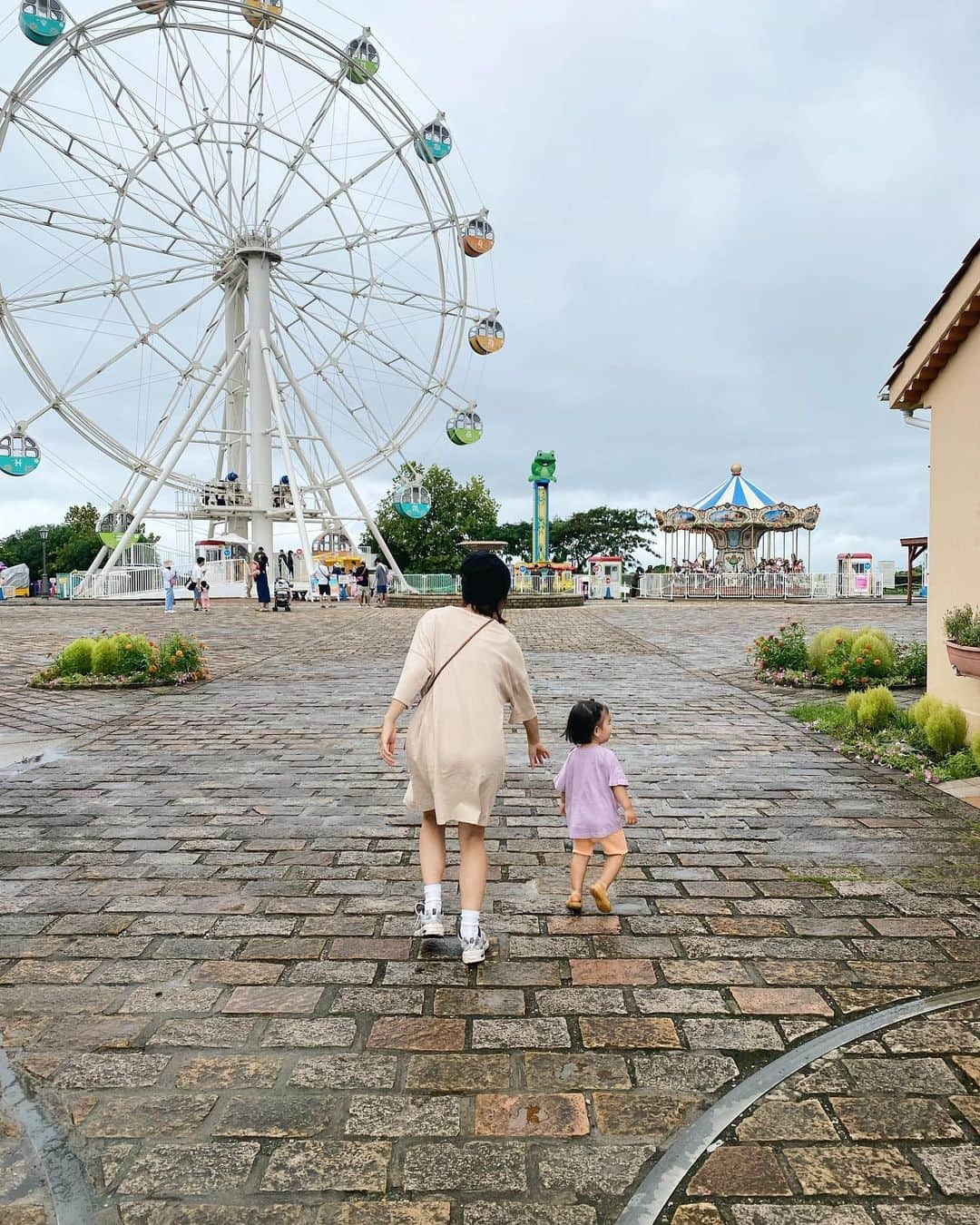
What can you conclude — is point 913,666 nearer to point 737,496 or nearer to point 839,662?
point 839,662

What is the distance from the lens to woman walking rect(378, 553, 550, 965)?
11.9ft

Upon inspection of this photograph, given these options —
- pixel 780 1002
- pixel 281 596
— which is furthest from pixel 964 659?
pixel 281 596

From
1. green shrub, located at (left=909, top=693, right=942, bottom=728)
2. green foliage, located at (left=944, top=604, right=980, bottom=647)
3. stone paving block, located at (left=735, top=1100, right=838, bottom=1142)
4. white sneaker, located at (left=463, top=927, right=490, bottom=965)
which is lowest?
stone paving block, located at (left=735, top=1100, right=838, bottom=1142)

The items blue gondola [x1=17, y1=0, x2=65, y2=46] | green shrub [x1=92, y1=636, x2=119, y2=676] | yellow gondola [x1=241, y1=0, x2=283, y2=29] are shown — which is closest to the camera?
green shrub [x1=92, y1=636, x2=119, y2=676]

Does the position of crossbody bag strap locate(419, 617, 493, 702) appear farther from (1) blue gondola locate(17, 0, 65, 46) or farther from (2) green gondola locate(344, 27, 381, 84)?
(2) green gondola locate(344, 27, 381, 84)

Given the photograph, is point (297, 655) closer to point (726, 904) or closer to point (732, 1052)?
point (726, 904)

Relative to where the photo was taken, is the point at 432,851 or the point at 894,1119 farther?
the point at 432,851

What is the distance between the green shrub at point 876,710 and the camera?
8.09 metres

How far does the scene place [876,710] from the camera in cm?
809

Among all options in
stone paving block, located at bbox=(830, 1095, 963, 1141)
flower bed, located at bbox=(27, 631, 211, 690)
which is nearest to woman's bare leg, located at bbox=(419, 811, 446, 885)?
stone paving block, located at bbox=(830, 1095, 963, 1141)

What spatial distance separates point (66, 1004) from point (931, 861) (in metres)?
3.90

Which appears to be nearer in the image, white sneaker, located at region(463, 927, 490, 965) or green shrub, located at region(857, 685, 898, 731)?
white sneaker, located at region(463, 927, 490, 965)

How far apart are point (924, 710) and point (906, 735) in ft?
0.78

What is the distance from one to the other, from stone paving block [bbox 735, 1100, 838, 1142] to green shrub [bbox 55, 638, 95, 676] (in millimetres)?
10798
